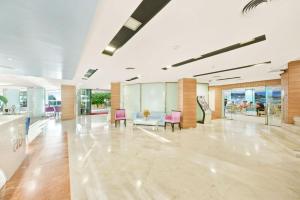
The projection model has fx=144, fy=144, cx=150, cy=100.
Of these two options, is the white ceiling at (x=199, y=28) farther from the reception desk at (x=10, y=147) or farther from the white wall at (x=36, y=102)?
the white wall at (x=36, y=102)

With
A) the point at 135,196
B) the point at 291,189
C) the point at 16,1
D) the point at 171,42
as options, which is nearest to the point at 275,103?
the point at 291,189

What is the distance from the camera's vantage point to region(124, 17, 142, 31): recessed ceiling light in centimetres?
230

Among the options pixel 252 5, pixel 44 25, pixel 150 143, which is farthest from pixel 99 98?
pixel 252 5

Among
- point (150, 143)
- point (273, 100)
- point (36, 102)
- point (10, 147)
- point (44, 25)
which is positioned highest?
point (44, 25)

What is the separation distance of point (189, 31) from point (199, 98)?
852cm

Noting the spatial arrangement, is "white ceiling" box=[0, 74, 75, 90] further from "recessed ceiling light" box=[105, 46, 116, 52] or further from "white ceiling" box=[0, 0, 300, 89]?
"recessed ceiling light" box=[105, 46, 116, 52]

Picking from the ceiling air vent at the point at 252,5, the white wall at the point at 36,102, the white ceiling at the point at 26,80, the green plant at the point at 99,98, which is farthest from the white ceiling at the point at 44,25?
the green plant at the point at 99,98

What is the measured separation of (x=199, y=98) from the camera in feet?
34.4

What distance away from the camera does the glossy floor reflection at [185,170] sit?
254 centimetres

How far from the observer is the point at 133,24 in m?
2.42

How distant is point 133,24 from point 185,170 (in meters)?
3.26

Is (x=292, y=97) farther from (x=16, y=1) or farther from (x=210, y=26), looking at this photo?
(x=16, y=1)

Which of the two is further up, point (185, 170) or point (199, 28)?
point (199, 28)

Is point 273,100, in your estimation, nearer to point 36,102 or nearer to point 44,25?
point 44,25
